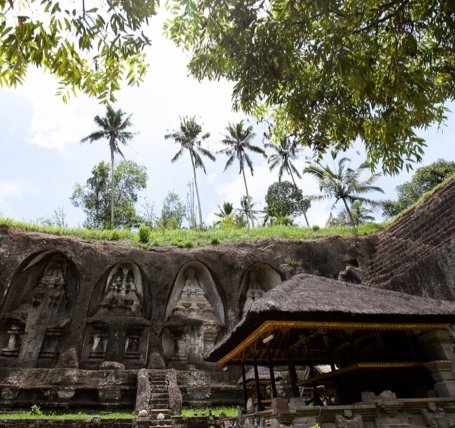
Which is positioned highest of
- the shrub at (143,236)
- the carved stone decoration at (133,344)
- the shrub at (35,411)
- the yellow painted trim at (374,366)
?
the shrub at (143,236)

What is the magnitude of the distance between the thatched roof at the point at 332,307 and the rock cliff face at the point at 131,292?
10.4 meters

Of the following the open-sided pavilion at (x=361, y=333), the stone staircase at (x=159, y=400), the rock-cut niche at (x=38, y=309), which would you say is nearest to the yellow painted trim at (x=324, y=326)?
the open-sided pavilion at (x=361, y=333)

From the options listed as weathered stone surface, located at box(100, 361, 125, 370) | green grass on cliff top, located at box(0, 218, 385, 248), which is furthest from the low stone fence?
green grass on cliff top, located at box(0, 218, 385, 248)

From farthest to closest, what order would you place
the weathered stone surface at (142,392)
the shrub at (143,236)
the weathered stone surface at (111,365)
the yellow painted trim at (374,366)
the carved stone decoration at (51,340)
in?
the shrub at (143,236) → the carved stone decoration at (51,340) → the weathered stone surface at (111,365) → the weathered stone surface at (142,392) → the yellow painted trim at (374,366)

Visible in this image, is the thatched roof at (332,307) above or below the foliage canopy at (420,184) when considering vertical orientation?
below

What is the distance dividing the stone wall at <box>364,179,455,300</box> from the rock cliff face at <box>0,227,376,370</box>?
7.83ft

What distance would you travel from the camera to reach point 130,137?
3666cm

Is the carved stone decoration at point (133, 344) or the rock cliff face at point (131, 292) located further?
the carved stone decoration at point (133, 344)

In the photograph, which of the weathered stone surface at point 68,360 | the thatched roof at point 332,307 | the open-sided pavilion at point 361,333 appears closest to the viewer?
the thatched roof at point 332,307

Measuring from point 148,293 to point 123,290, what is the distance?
1350mm

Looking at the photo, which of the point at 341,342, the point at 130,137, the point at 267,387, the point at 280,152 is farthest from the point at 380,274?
the point at 130,137

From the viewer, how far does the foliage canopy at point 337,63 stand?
4.74m

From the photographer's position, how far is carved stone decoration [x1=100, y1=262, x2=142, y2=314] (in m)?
19.5

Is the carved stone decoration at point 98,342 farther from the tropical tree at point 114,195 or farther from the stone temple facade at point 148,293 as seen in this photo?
the tropical tree at point 114,195
